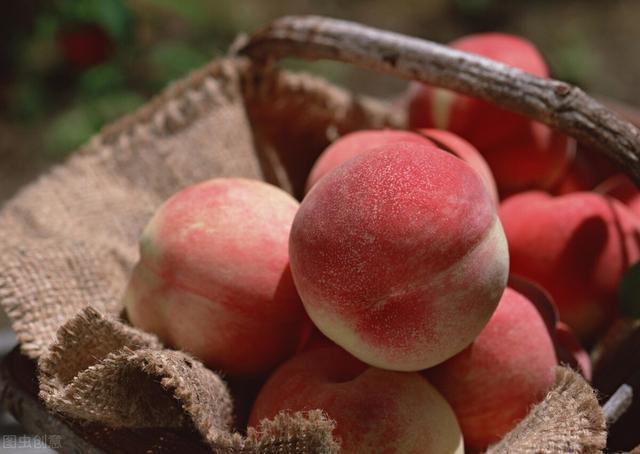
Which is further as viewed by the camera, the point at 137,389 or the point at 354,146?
the point at 354,146

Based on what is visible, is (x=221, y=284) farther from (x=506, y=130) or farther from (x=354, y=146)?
(x=506, y=130)

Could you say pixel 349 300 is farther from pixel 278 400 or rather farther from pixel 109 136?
pixel 109 136

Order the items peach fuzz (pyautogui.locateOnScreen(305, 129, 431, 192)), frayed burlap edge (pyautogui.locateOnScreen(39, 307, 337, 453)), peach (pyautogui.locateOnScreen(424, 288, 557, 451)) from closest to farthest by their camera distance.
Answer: frayed burlap edge (pyautogui.locateOnScreen(39, 307, 337, 453)) → peach (pyautogui.locateOnScreen(424, 288, 557, 451)) → peach fuzz (pyautogui.locateOnScreen(305, 129, 431, 192))

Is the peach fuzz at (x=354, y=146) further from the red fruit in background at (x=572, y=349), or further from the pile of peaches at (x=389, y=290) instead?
the red fruit in background at (x=572, y=349)

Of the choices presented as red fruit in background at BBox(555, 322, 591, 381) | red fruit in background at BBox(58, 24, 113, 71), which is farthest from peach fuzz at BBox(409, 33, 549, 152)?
red fruit in background at BBox(58, 24, 113, 71)

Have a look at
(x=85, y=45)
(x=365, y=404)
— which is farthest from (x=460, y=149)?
(x=85, y=45)

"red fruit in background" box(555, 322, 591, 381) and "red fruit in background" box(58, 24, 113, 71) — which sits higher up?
"red fruit in background" box(58, 24, 113, 71)

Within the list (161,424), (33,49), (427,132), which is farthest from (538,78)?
(33,49)

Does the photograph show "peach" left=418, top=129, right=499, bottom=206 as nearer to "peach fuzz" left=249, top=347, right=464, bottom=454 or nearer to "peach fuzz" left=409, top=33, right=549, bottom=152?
"peach fuzz" left=409, top=33, right=549, bottom=152
